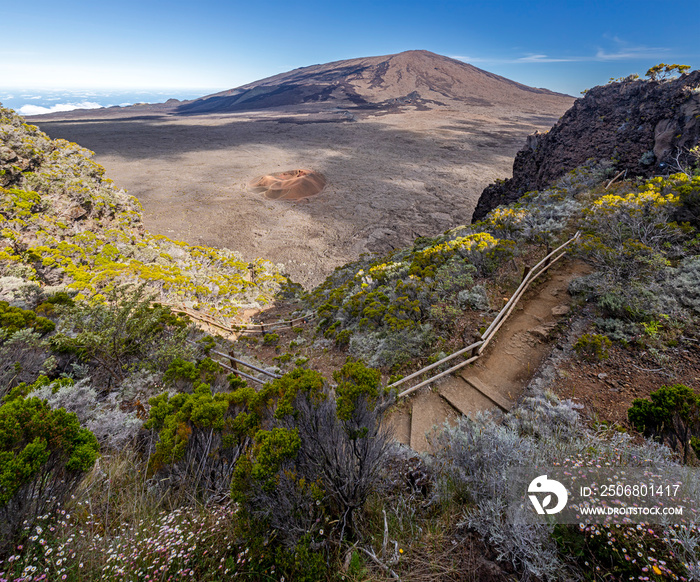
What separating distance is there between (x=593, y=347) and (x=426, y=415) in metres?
2.29

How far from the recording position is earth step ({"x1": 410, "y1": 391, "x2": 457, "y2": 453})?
11.5 ft

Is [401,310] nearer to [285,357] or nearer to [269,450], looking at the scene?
[285,357]

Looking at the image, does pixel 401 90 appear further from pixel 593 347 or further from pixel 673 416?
pixel 673 416

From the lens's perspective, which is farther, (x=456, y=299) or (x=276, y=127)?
(x=276, y=127)

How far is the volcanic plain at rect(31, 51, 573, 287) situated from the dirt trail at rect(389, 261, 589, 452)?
964 cm

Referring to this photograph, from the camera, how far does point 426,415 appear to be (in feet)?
12.4

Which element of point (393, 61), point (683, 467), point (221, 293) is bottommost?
point (221, 293)

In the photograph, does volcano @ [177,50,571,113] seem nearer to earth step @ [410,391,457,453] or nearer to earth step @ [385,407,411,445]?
earth step @ [410,391,457,453]

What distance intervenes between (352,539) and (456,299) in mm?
4613

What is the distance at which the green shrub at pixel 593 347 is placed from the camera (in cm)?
376

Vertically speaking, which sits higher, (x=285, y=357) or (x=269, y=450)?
(x=269, y=450)

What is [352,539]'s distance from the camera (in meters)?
1.98

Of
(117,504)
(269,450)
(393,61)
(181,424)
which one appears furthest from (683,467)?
(393,61)

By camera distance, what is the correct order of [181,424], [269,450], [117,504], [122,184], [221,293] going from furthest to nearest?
[122,184] < [221,293] < [181,424] < [117,504] < [269,450]
